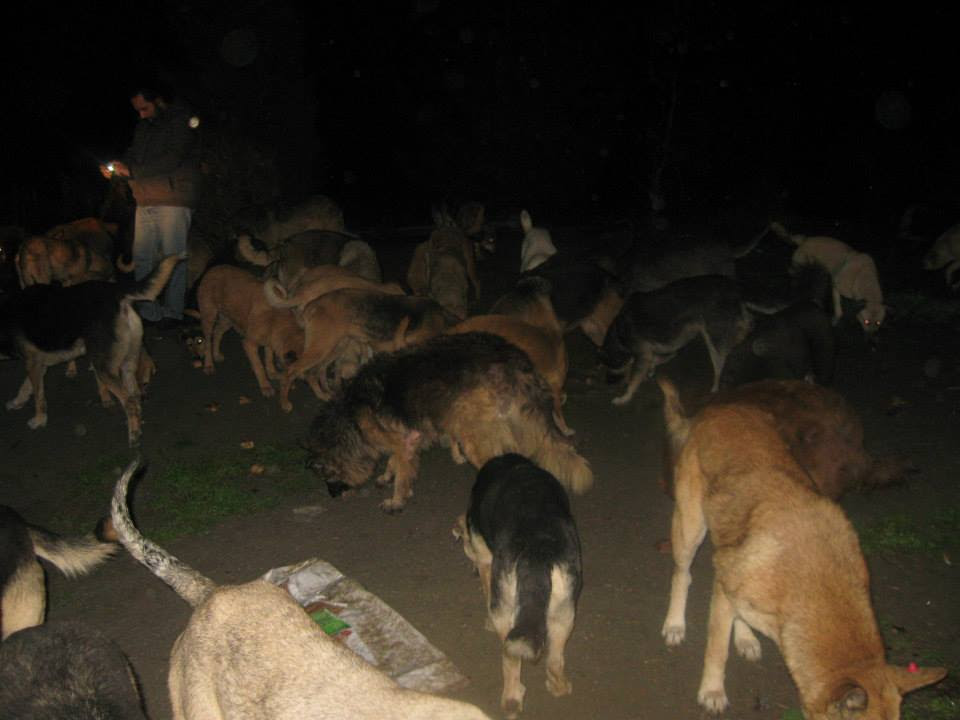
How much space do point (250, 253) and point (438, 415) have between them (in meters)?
6.17

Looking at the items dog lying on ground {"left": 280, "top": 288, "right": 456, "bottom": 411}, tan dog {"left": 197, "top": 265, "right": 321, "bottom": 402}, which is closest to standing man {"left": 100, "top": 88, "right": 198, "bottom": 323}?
tan dog {"left": 197, "top": 265, "right": 321, "bottom": 402}

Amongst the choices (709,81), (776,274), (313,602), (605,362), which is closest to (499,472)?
(313,602)

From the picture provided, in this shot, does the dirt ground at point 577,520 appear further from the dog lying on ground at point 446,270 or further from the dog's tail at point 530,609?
the dog lying on ground at point 446,270

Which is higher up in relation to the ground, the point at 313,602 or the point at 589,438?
the point at 313,602

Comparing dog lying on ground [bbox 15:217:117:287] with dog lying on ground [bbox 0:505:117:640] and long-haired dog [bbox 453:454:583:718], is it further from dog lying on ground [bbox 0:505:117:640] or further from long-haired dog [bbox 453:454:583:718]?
long-haired dog [bbox 453:454:583:718]

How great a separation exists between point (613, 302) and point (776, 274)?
5.53 metres

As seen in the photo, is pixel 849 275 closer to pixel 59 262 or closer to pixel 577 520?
pixel 577 520

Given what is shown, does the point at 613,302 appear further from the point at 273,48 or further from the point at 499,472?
the point at 273,48

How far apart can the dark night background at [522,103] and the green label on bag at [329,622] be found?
11789 millimetres

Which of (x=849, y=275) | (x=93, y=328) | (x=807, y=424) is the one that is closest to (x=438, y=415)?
(x=807, y=424)

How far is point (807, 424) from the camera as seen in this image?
458cm

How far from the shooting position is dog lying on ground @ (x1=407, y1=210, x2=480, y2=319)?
32.6 feet

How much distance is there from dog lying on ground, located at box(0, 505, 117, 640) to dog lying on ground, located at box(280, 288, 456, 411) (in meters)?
3.95

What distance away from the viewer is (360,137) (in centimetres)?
2314
